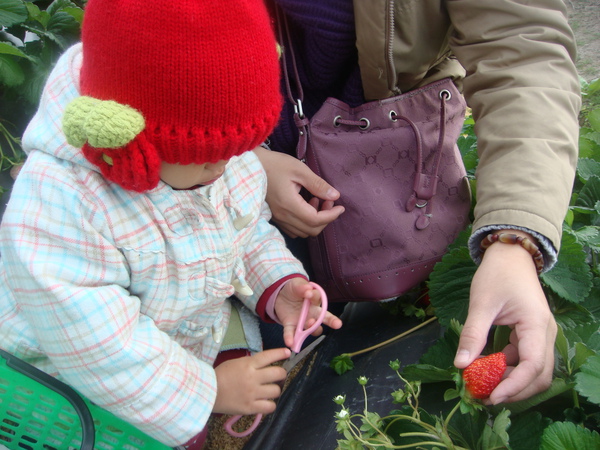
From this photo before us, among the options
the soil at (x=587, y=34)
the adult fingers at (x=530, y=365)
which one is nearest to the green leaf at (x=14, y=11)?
the adult fingers at (x=530, y=365)

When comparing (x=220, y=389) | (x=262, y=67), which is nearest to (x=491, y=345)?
(x=220, y=389)

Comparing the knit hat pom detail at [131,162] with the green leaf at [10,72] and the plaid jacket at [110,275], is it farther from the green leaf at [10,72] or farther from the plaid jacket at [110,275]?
the green leaf at [10,72]

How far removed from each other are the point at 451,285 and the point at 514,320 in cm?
39

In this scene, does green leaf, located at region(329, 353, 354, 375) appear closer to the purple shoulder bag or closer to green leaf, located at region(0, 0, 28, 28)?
the purple shoulder bag

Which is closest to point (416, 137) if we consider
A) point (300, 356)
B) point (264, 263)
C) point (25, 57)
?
point (264, 263)

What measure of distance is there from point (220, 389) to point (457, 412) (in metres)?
0.45

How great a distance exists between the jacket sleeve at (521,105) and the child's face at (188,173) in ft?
1.46

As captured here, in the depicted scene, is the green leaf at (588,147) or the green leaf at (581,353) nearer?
the green leaf at (581,353)

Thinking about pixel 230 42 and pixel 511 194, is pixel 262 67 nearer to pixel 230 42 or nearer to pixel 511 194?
pixel 230 42

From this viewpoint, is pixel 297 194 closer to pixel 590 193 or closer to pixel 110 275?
pixel 110 275

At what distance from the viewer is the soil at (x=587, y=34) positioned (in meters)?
3.00

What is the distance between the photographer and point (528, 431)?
92 centimetres

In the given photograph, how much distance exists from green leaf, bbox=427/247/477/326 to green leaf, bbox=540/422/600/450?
424 millimetres

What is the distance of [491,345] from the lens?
42.1 inches
